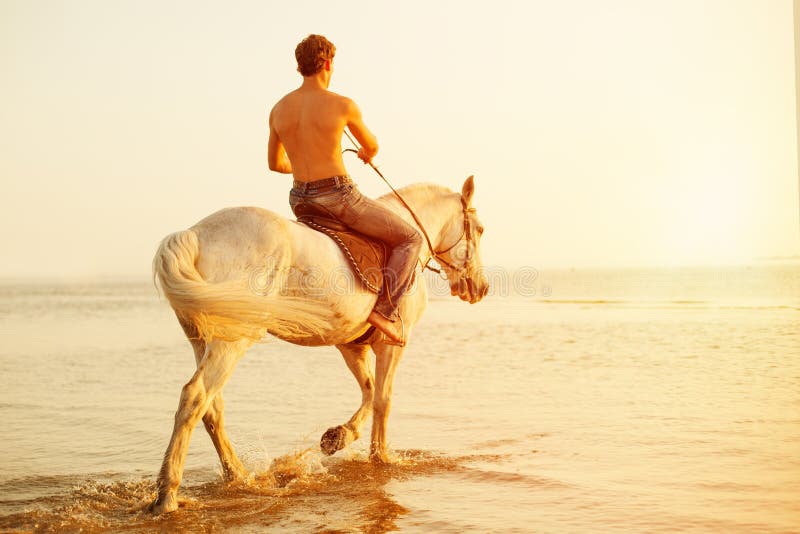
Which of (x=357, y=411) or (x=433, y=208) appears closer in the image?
(x=357, y=411)

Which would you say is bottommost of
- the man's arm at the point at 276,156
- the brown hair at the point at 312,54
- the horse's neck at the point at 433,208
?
the horse's neck at the point at 433,208

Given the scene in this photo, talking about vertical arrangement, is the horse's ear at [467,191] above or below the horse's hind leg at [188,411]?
above

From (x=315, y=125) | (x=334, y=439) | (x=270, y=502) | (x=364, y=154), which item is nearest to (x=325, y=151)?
(x=315, y=125)

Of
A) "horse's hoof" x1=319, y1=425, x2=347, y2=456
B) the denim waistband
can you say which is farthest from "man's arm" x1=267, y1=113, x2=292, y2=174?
"horse's hoof" x1=319, y1=425, x2=347, y2=456

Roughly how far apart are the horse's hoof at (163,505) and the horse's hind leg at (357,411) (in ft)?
5.44

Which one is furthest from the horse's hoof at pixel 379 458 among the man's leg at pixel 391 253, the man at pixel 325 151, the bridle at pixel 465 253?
the bridle at pixel 465 253

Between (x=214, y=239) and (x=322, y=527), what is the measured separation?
1.95 m

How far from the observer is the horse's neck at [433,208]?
285 inches

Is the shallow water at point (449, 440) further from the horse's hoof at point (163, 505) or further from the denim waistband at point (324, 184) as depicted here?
the denim waistband at point (324, 184)

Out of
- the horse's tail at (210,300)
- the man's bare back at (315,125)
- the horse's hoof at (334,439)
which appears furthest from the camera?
the horse's hoof at (334,439)

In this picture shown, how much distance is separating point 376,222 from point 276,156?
3.09ft

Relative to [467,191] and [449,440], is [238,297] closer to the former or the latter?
[467,191]

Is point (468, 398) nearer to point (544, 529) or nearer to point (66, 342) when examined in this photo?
point (544, 529)

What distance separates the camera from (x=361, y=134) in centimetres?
612
